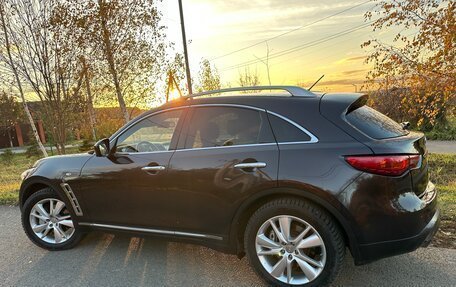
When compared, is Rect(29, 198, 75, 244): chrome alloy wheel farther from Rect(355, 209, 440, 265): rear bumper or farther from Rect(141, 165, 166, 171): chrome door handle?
Rect(355, 209, 440, 265): rear bumper

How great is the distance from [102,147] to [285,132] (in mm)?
2074

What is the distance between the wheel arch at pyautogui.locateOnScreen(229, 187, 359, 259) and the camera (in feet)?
8.57

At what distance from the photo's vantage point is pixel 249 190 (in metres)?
2.84

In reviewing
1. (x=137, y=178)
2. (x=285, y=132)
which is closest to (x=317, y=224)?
(x=285, y=132)

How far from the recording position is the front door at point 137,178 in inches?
131

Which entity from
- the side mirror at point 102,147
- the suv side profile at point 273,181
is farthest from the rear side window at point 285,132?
the side mirror at point 102,147

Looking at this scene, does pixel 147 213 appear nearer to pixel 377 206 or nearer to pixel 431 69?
pixel 377 206

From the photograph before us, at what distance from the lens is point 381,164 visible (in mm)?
2502

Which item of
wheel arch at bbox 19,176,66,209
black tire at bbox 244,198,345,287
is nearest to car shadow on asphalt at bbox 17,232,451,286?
black tire at bbox 244,198,345,287

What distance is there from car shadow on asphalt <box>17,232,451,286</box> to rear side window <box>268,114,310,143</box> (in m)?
1.31

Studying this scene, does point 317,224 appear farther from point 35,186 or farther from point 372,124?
point 35,186

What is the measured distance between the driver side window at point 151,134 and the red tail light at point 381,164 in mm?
1764

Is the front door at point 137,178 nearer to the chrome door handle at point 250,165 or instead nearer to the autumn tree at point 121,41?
the chrome door handle at point 250,165

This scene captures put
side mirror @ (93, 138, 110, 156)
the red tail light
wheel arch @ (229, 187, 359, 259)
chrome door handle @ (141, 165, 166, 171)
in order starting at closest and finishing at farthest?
the red tail light, wheel arch @ (229, 187, 359, 259), chrome door handle @ (141, 165, 166, 171), side mirror @ (93, 138, 110, 156)
